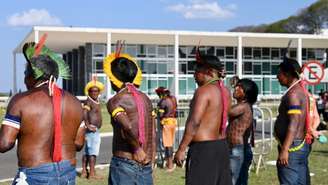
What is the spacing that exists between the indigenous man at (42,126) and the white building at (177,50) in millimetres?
32775

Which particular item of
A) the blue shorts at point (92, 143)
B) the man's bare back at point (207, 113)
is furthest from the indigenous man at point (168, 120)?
the man's bare back at point (207, 113)

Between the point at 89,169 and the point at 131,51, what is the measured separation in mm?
34137

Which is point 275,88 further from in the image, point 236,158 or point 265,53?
point 236,158

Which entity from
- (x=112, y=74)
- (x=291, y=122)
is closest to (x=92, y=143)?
(x=112, y=74)

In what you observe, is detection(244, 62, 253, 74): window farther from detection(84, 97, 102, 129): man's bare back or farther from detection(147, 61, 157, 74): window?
detection(84, 97, 102, 129): man's bare back

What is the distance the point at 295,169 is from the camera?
20.9ft

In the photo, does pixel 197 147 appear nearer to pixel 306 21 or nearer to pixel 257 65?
pixel 257 65

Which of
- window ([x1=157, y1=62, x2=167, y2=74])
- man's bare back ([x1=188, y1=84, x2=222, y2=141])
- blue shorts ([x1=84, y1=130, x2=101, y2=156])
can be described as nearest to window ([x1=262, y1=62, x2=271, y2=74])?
Answer: window ([x1=157, y1=62, x2=167, y2=74])

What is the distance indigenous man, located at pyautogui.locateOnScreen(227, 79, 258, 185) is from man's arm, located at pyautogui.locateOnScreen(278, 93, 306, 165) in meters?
1.03

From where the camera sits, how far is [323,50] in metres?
50.7

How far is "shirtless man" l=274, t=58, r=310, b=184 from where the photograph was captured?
248 inches

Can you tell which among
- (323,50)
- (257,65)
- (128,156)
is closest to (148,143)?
(128,156)

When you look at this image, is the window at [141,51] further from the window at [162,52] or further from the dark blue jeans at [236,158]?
the dark blue jeans at [236,158]

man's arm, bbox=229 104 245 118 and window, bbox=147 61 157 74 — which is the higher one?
window, bbox=147 61 157 74
